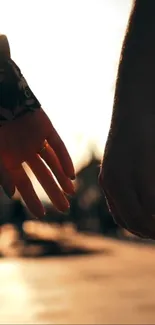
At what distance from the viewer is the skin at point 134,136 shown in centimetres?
129

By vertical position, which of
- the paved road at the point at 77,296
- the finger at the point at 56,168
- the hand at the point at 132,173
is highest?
the hand at the point at 132,173

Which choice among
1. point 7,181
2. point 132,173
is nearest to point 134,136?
point 132,173

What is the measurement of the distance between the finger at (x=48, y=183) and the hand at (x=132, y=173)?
133 mm

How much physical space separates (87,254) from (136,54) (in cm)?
2698

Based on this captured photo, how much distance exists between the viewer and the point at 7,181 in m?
1.48

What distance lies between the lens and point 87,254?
28094mm

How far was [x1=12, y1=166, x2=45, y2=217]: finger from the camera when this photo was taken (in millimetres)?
1457

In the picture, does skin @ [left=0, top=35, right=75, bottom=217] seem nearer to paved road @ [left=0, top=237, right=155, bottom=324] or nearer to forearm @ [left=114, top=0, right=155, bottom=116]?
forearm @ [left=114, top=0, right=155, bottom=116]

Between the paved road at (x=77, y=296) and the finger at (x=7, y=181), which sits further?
the paved road at (x=77, y=296)

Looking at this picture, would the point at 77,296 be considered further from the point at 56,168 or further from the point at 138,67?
the point at 138,67

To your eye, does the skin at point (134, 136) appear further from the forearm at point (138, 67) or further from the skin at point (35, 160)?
the skin at point (35, 160)

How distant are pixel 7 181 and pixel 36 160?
7 centimetres

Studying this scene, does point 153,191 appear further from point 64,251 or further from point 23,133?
point 64,251

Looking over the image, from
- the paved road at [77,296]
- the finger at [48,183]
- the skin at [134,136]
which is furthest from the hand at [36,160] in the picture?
the paved road at [77,296]
